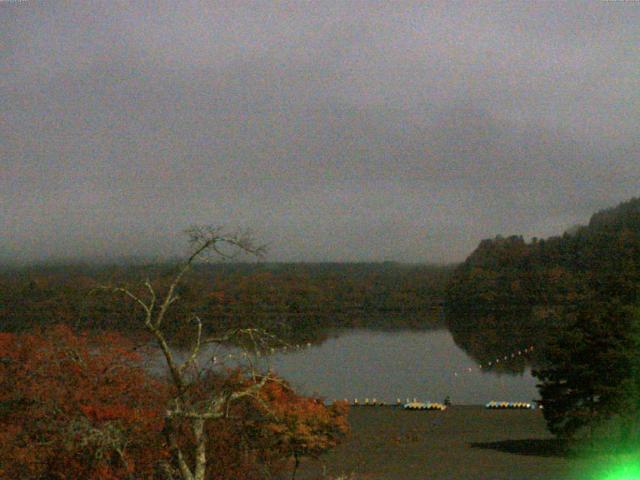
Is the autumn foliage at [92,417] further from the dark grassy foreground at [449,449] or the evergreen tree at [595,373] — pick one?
the evergreen tree at [595,373]

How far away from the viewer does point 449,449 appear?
2033 centimetres

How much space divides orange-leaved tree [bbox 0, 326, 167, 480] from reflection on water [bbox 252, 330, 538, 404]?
13.7 metres

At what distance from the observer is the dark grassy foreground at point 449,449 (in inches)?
636

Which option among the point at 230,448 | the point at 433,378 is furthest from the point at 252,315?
the point at 230,448

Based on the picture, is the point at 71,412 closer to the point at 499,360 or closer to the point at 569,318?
the point at 499,360

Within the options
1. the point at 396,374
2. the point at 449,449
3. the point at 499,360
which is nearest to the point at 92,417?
Answer: the point at 449,449

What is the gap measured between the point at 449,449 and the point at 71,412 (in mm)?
13576

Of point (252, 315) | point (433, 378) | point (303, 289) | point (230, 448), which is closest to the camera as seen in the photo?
point (230, 448)

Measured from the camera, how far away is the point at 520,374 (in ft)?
150

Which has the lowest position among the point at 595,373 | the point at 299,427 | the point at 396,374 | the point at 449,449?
the point at 396,374

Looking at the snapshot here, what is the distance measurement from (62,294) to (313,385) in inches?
1251

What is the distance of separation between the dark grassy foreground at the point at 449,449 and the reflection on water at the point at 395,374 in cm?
325

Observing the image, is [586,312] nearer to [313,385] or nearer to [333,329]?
[313,385]

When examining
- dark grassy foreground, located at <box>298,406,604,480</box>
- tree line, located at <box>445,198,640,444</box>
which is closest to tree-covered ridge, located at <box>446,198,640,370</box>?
tree line, located at <box>445,198,640,444</box>
